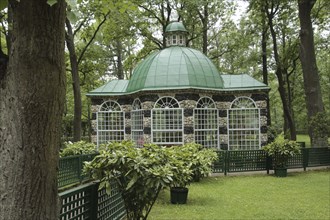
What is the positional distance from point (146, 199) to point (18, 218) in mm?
3416

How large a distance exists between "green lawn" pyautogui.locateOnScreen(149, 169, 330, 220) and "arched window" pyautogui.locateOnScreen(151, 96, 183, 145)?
425 centimetres

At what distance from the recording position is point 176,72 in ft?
54.1

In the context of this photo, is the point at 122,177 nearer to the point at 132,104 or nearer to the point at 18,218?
the point at 18,218

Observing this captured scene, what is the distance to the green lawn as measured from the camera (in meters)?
6.98

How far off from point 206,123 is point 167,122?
231cm

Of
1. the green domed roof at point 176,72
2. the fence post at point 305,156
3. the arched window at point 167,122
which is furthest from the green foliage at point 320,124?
the arched window at point 167,122

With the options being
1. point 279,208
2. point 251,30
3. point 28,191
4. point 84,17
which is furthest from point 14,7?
point 251,30

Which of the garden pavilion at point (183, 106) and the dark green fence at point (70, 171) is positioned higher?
the garden pavilion at point (183, 106)

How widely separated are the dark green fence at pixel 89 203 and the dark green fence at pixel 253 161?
305 inches

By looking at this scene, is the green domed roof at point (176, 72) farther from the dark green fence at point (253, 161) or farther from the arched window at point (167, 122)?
the dark green fence at point (253, 161)

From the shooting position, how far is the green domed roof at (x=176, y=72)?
52.9ft

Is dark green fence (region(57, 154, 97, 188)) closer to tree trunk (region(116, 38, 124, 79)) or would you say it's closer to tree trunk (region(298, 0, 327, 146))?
tree trunk (region(298, 0, 327, 146))

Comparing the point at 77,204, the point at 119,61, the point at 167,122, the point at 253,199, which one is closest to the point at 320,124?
the point at 167,122

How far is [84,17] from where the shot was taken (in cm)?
1695
